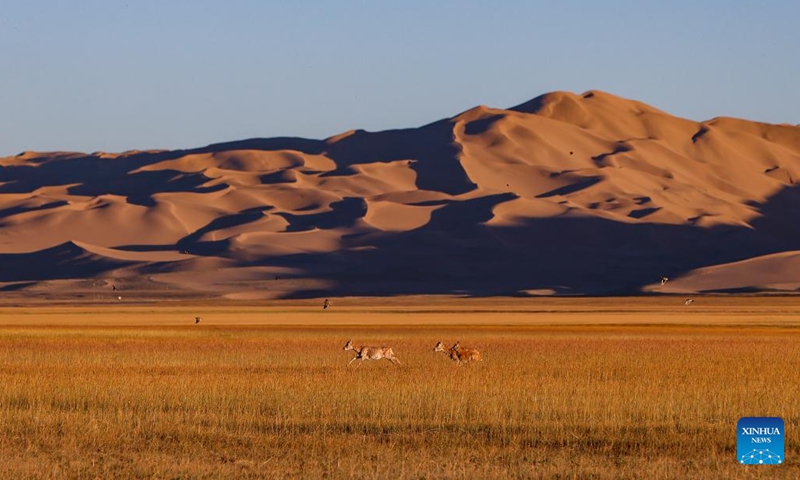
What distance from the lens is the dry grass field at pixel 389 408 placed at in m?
15.7

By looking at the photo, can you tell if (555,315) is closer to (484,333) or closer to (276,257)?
(484,333)

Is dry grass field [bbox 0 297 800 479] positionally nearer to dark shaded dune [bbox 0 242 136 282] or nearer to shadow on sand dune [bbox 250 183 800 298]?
shadow on sand dune [bbox 250 183 800 298]

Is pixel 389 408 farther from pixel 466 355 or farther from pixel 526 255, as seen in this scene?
pixel 526 255

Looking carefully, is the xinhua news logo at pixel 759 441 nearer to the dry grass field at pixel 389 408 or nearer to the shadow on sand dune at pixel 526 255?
the dry grass field at pixel 389 408

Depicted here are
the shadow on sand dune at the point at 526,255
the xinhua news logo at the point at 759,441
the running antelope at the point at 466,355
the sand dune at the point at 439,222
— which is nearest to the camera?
the xinhua news logo at the point at 759,441

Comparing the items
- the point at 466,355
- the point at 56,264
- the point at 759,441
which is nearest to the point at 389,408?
the point at 759,441

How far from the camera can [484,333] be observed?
50094 millimetres

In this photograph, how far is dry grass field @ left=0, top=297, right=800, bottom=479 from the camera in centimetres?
1572

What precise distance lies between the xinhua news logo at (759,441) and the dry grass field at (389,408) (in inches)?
15.2

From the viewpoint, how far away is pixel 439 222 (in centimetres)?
15225

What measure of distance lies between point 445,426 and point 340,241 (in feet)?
413

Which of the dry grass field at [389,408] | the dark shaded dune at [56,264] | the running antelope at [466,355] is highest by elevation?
the dark shaded dune at [56,264]

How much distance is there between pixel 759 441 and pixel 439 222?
13840 centimetres

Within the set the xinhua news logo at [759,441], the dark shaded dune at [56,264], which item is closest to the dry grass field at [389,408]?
the xinhua news logo at [759,441]
